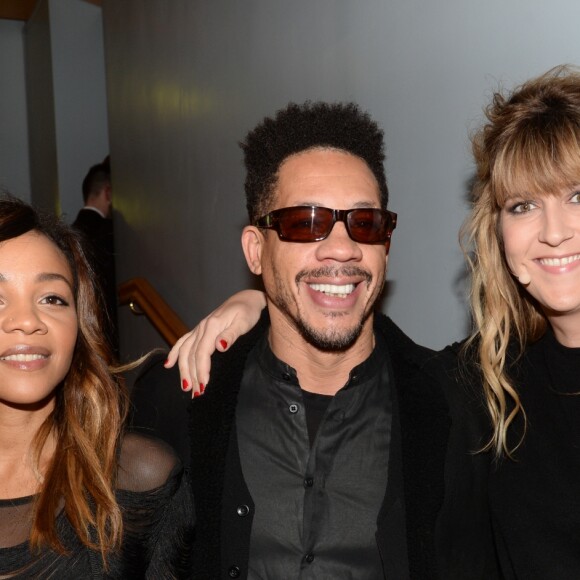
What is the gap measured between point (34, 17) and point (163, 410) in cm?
726

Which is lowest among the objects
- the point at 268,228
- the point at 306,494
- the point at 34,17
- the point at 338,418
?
Answer: the point at 306,494

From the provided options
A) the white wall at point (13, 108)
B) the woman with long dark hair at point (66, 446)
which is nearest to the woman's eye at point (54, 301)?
the woman with long dark hair at point (66, 446)

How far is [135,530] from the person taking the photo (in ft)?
6.37

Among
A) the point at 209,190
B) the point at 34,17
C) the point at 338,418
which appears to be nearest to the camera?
the point at 338,418

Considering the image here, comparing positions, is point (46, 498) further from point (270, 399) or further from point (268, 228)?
point (268, 228)

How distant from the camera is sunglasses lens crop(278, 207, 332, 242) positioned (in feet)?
6.91

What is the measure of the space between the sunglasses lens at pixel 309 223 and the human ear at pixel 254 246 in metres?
0.20

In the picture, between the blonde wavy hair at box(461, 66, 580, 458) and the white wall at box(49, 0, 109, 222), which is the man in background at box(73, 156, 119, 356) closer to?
the white wall at box(49, 0, 109, 222)

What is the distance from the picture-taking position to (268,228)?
223 cm

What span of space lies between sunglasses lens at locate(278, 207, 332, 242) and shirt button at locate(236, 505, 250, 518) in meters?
0.72

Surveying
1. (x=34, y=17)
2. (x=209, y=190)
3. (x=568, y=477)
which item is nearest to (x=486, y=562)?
(x=568, y=477)

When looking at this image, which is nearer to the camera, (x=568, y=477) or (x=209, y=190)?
(x=568, y=477)

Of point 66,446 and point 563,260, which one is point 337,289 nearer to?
point 563,260

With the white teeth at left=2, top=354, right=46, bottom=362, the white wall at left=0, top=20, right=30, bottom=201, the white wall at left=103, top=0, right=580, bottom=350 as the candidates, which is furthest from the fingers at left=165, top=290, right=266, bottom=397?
the white wall at left=0, top=20, right=30, bottom=201
